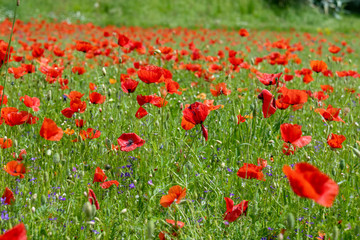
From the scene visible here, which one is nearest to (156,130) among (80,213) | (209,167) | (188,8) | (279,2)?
(209,167)

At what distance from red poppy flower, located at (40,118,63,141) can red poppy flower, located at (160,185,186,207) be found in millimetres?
555

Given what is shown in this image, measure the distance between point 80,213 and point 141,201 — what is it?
11.5 inches

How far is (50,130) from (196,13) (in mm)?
17838

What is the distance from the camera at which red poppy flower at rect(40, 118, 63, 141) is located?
5.07ft

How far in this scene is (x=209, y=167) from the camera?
211cm

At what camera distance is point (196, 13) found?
727 inches

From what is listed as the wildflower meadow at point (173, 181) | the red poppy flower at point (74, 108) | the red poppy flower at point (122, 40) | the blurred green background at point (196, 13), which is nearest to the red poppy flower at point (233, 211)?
the wildflower meadow at point (173, 181)

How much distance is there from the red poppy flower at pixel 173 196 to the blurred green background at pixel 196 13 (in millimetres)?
13477

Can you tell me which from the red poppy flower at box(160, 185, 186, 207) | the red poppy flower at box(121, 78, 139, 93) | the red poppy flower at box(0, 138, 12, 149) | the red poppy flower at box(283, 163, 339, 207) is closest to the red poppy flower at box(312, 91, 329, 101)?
the red poppy flower at box(121, 78, 139, 93)

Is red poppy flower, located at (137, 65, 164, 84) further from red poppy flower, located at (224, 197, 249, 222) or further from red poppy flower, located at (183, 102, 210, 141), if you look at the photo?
red poppy flower, located at (224, 197, 249, 222)

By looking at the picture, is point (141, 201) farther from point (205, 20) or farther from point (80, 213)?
point (205, 20)

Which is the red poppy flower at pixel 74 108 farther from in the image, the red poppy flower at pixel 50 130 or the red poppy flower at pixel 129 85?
the red poppy flower at pixel 50 130

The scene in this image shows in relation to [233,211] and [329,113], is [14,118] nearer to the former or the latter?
[233,211]

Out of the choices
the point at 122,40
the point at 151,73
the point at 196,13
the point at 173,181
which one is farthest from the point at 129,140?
the point at 196,13
